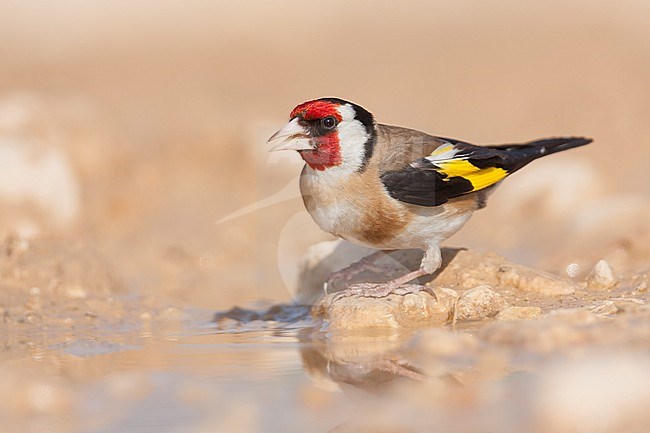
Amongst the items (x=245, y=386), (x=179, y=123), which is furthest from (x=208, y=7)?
(x=245, y=386)

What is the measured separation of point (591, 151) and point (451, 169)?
388cm

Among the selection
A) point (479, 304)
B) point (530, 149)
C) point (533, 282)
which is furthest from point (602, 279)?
point (530, 149)

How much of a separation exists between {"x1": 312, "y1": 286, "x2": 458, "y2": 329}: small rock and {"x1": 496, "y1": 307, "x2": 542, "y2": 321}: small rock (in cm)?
33

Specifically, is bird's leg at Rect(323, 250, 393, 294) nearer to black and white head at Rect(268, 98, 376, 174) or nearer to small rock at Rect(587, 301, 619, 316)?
black and white head at Rect(268, 98, 376, 174)

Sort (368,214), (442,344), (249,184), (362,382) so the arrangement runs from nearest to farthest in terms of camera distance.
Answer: (362,382) < (442,344) < (368,214) < (249,184)

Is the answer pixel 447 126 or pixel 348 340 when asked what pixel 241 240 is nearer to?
pixel 447 126

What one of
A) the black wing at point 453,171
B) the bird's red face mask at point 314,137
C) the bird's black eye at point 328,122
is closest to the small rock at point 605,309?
the black wing at point 453,171

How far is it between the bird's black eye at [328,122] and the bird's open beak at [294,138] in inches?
4.1

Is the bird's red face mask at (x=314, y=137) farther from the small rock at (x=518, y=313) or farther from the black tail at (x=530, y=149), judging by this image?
the small rock at (x=518, y=313)

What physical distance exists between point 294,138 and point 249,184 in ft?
11.0

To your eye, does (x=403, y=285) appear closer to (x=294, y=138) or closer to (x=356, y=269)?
(x=356, y=269)

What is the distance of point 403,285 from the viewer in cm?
504

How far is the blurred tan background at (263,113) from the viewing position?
732 cm

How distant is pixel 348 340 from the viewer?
443 cm
